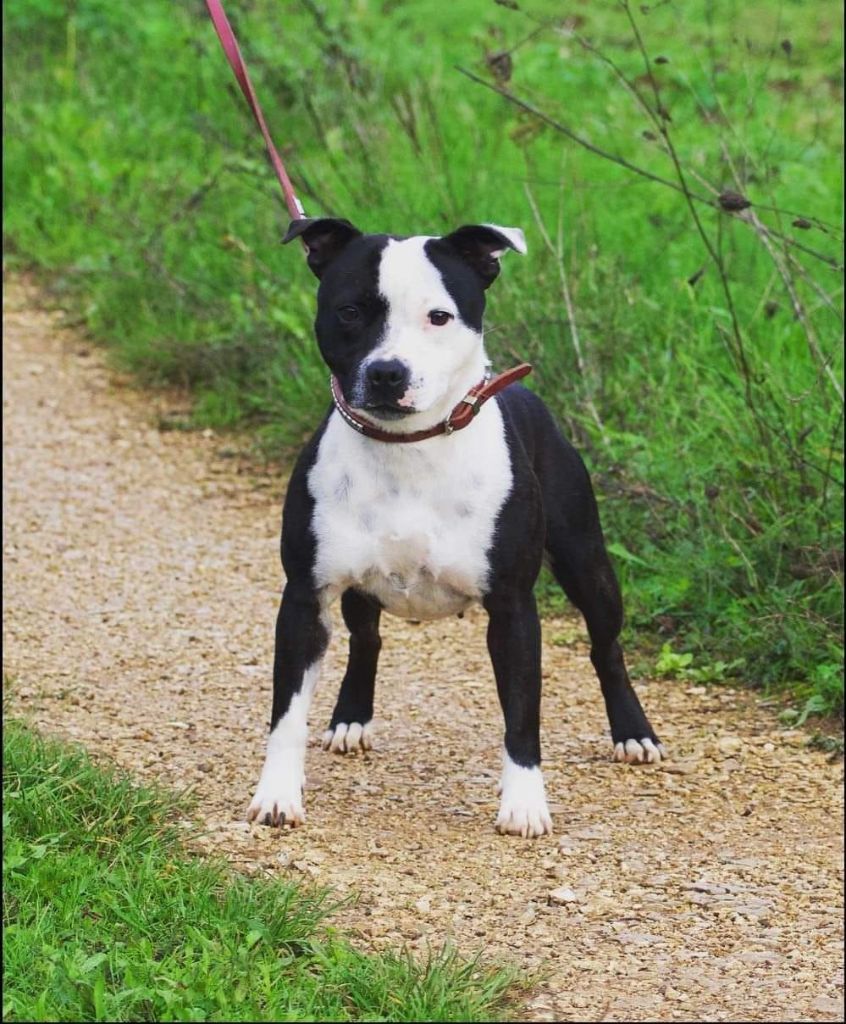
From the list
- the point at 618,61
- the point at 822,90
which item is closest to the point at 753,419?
the point at 822,90

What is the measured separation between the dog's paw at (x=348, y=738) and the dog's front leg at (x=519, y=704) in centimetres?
65

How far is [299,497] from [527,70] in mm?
6901

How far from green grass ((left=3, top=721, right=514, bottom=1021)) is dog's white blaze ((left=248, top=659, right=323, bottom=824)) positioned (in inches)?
8.8

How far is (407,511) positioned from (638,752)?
1.11 meters

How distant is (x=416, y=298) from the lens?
12.2ft

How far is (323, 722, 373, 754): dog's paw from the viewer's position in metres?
4.59

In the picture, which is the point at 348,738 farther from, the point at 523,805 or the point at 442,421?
the point at 442,421

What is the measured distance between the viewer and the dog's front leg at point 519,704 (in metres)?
4.00

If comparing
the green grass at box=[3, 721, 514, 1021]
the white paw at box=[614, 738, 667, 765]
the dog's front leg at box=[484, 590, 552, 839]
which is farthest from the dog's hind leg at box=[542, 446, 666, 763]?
the green grass at box=[3, 721, 514, 1021]

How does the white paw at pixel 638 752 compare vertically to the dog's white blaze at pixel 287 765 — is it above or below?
below

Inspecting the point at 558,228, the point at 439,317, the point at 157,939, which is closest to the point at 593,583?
the point at 439,317

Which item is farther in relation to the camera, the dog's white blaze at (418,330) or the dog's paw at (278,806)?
the dog's paw at (278,806)

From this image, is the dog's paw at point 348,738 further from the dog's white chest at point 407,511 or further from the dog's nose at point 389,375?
the dog's nose at point 389,375

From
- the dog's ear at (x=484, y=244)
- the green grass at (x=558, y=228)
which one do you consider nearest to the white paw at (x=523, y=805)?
the dog's ear at (x=484, y=244)
